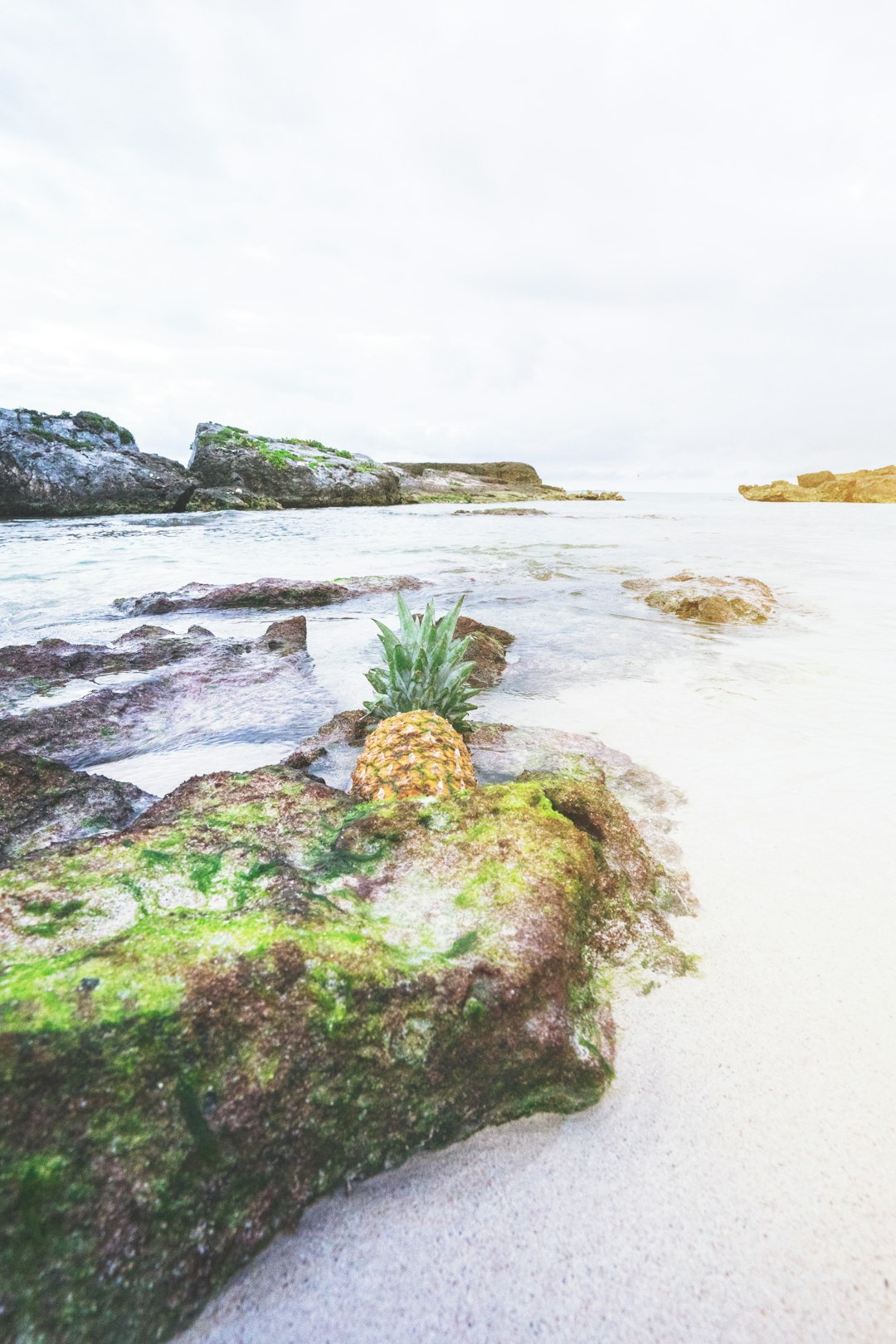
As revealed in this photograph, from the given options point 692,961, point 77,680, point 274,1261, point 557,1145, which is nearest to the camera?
point 274,1261

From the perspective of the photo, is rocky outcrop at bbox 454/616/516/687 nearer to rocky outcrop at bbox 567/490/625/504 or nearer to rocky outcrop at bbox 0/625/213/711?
rocky outcrop at bbox 0/625/213/711

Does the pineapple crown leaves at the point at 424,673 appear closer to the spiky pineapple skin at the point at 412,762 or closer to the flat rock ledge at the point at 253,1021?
the spiky pineapple skin at the point at 412,762

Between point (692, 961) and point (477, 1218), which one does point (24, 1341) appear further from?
point (692, 961)

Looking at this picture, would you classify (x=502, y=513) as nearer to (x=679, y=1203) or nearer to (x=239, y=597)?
(x=239, y=597)

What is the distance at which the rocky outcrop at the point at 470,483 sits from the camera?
48938 mm

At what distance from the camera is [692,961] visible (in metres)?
1.97

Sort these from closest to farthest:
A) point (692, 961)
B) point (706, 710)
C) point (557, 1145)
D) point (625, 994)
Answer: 1. point (557, 1145)
2. point (625, 994)
3. point (692, 961)
4. point (706, 710)

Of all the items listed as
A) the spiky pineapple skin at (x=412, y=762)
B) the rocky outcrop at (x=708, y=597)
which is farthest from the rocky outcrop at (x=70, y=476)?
the spiky pineapple skin at (x=412, y=762)

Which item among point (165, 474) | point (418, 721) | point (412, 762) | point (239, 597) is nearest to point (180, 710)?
point (418, 721)

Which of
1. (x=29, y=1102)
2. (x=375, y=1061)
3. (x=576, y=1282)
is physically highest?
(x=29, y=1102)

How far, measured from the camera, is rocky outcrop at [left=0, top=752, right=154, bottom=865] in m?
2.46

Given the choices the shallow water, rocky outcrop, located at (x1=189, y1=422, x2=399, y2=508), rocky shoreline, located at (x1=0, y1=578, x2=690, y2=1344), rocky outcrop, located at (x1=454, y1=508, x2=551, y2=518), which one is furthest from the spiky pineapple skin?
rocky outcrop, located at (x1=189, y1=422, x2=399, y2=508)

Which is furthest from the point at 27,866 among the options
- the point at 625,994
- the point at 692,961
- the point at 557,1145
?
the point at 692,961

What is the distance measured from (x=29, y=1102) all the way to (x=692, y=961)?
181 centimetres
